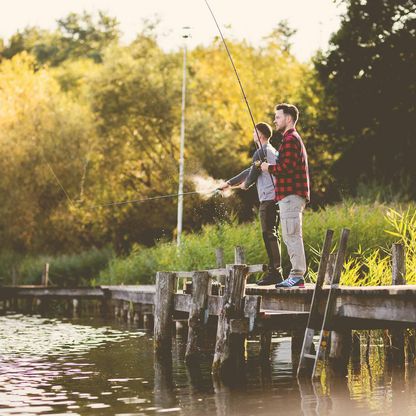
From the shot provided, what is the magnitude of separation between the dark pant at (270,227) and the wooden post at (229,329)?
64 cm

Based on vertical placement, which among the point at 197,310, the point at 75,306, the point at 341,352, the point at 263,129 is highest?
the point at 263,129

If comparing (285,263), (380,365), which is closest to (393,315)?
(380,365)

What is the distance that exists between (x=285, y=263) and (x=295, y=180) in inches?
268

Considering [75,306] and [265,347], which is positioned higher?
[265,347]

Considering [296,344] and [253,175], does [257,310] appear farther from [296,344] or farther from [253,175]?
[296,344]

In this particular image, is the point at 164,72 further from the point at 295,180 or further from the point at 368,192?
the point at 295,180

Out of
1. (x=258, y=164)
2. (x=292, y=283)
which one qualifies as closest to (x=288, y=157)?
(x=258, y=164)

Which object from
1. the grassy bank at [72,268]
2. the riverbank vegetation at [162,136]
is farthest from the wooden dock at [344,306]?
the grassy bank at [72,268]

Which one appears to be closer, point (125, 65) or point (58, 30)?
point (125, 65)

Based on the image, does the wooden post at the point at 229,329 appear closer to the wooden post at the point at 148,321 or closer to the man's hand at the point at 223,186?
the man's hand at the point at 223,186

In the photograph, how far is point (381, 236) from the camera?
18.3 metres

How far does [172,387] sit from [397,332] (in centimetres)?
326

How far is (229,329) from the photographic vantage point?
11.6 metres

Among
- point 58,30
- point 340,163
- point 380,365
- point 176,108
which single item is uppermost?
point 58,30
